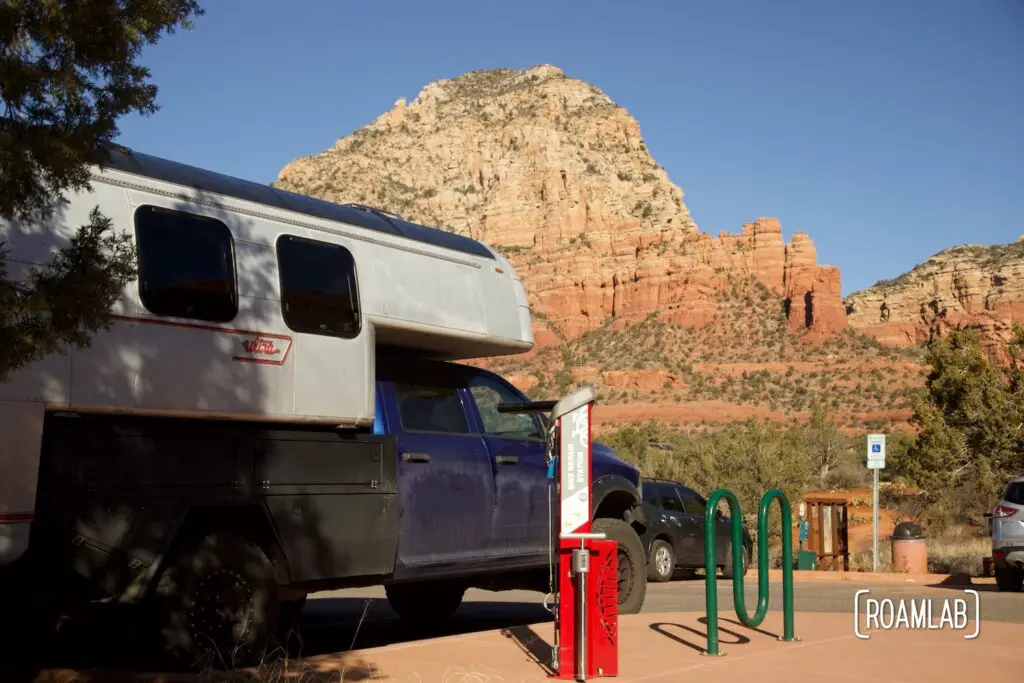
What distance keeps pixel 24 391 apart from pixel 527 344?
16.6 ft

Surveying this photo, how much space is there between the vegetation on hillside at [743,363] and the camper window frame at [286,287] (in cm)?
7147

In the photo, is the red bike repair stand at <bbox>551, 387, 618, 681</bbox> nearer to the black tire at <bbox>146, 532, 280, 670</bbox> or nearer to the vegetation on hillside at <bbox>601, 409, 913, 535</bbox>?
the black tire at <bbox>146, 532, 280, 670</bbox>

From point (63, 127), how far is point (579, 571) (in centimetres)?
420

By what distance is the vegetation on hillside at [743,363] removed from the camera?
87.6 metres

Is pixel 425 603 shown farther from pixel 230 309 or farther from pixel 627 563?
pixel 230 309

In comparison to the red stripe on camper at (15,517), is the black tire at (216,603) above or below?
below

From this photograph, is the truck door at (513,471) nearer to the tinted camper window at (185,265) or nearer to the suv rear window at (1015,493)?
the tinted camper window at (185,265)

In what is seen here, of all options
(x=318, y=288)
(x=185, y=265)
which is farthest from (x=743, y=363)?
(x=185, y=265)

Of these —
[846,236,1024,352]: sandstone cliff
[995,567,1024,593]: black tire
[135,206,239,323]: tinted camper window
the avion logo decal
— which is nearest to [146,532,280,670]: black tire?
the avion logo decal

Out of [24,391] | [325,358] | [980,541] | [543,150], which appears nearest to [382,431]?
[325,358]

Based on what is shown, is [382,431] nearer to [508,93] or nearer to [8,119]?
[8,119]

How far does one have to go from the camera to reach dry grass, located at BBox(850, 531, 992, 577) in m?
23.0

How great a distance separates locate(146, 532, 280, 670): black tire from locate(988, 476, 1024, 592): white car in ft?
40.6

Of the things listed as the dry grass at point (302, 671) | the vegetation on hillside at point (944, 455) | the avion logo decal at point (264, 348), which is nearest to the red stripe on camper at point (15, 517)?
the dry grass at point (302, 671)
